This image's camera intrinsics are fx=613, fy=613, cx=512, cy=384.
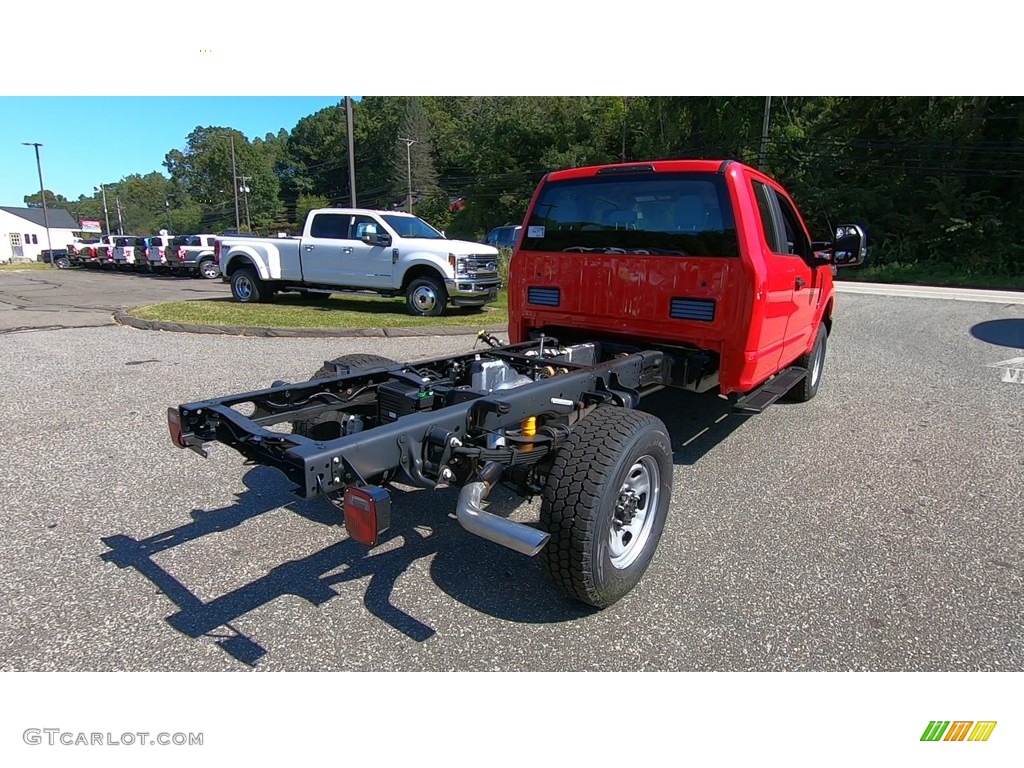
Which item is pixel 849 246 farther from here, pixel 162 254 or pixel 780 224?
pixel 162 254

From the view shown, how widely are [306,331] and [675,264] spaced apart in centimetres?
676

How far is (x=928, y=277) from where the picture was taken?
1076 inches

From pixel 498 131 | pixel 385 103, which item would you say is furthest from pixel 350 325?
pixel 385 103

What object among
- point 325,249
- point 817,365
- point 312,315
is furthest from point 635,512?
point 325,249

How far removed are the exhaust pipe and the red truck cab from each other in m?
2.20

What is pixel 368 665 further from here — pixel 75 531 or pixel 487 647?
pixel 75 531

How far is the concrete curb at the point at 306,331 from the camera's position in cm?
937

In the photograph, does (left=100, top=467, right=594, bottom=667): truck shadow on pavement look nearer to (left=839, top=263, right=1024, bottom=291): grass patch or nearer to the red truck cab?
the red truck cab

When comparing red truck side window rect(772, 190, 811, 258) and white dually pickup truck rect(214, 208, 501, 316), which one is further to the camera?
white dually pickup truck rect(214, 208, 501, 316)

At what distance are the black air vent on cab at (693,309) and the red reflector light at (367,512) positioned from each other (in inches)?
110

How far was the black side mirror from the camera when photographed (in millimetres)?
5035
